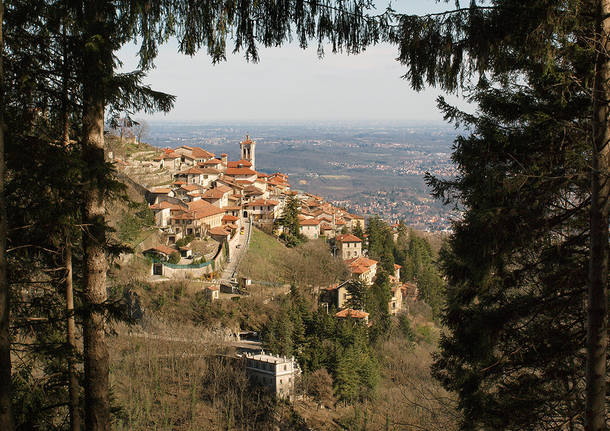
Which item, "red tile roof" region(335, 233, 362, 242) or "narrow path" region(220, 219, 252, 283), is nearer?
"narrow path" region(220, 219, 252, 283)

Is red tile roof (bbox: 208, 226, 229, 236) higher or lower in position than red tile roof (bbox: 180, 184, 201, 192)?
lower

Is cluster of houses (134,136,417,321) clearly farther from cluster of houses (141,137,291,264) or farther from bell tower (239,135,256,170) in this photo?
bell tower (239,135,256,170)

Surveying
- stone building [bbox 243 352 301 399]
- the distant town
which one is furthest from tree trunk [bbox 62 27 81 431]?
the distant town

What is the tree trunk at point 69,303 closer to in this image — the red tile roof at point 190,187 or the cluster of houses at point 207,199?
the cluster of houses at point 207,199

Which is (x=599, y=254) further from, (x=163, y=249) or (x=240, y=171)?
(x=240, y=171)

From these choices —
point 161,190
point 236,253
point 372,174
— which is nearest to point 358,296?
point 236,253

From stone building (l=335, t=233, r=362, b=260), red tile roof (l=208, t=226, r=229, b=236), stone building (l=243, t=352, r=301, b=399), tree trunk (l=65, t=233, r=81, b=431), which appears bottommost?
stone building (l=243, t=352, r=301, b=399)

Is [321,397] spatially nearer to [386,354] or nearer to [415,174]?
[386,354]
